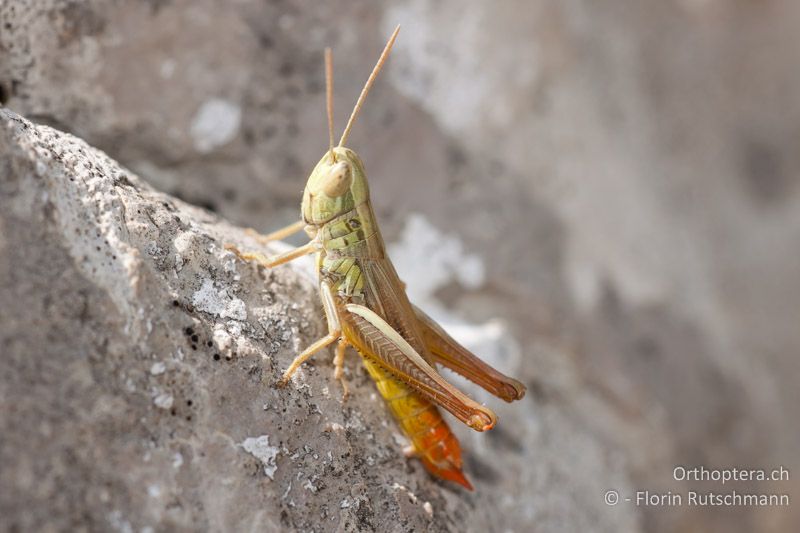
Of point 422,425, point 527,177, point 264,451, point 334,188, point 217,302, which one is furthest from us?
point 527,177

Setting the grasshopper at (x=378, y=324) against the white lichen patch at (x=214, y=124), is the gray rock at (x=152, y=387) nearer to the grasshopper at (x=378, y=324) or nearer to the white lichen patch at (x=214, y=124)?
the grasshopper at (x=378, y=324)

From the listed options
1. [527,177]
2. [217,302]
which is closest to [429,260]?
[527,177]

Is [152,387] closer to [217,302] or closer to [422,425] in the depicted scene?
[217,302]

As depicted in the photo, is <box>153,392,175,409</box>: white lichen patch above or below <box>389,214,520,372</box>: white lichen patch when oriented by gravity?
below

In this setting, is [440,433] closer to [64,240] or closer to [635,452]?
[64,240]

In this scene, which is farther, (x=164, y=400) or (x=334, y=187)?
(x=334, y=187)

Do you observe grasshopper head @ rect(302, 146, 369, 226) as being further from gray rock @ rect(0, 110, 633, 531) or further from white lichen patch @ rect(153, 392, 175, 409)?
white lichen patch @ rect(153, 392, 175, 409)

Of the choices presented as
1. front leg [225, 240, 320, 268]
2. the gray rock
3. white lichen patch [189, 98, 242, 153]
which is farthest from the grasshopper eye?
white lichen patch [189, 98, 242, 153]
